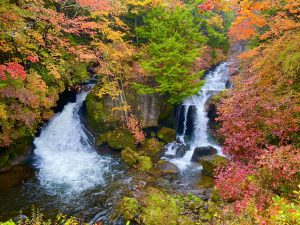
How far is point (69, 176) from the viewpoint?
13156 millimetres

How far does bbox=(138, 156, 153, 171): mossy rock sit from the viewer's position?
14.1 m

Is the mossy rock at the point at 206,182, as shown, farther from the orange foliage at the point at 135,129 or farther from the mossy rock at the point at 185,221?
the orange foliage at the point at 135,129

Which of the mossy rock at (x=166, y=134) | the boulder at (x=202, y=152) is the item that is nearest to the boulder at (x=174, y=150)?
the mossy rock at (x=166, y=134)

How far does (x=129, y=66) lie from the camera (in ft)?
58.1

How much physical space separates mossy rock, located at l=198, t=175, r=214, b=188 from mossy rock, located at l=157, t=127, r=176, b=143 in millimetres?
4285

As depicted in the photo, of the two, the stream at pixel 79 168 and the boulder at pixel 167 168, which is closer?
the stream at pixel 79 168

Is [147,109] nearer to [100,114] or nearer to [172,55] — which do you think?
[100,114]

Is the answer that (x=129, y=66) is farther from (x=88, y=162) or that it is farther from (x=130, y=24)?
(x=88, y=162)

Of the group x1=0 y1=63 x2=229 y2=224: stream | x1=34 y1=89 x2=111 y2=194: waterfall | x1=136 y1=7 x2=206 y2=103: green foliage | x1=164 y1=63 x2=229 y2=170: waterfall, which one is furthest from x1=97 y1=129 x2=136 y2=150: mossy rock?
x1=136 y1=7 x2=206 y2=103: green foliage

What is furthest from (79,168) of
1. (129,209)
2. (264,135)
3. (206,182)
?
(264,135)

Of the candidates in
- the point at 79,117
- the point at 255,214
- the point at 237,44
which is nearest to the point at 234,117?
the point at 255,214

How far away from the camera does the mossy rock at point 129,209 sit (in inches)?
363

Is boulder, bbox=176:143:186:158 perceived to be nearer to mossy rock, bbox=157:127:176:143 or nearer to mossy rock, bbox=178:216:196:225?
mossy rock, bbox=157:127:176:143

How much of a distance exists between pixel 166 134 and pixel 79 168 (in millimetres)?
6054
